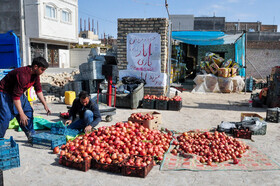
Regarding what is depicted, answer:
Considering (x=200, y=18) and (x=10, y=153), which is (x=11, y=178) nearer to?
(x=10, y=153)

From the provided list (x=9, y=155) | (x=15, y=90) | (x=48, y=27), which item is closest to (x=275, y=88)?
(x=15, y=90)

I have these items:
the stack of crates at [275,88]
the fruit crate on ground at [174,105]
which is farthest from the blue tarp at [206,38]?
the fruit crate on ground at [174,105]

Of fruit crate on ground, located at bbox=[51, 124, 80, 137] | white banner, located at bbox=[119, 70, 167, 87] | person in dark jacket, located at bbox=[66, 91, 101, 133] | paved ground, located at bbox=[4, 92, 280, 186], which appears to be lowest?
paved ground, located at bbox=[4, 92, 280, 186]

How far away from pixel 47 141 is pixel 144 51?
19.9 ft

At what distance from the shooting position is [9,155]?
13.6 feet

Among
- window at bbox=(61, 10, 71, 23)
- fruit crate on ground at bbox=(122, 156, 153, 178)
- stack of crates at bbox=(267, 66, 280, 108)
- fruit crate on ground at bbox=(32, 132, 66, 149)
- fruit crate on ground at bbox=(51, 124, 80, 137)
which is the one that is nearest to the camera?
fruit crate on ground at bbox=(122, 156, 153, 178)

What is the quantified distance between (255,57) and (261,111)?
14146 mm

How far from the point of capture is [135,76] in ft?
34.1

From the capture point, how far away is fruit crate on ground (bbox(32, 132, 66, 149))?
5043 millimetres

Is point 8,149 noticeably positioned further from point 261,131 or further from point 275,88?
point 275,88

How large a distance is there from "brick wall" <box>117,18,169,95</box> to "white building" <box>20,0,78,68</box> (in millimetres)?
15782

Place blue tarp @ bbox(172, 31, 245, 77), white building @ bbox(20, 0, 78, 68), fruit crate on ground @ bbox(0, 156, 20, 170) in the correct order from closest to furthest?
fruit crate on ground @ bbox(0, 156, 20, 170) < blue tarp @ bbox(172, 31, 245, 77) < white building @ bbox(20, 0, 78, 68)

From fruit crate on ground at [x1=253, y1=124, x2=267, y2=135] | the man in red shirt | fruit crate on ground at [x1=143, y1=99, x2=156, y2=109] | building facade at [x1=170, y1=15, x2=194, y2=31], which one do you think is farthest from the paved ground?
building facade at [x1=170, y1=15, x2=194, y2=31]

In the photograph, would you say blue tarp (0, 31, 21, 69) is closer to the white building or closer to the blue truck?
the blue truck
